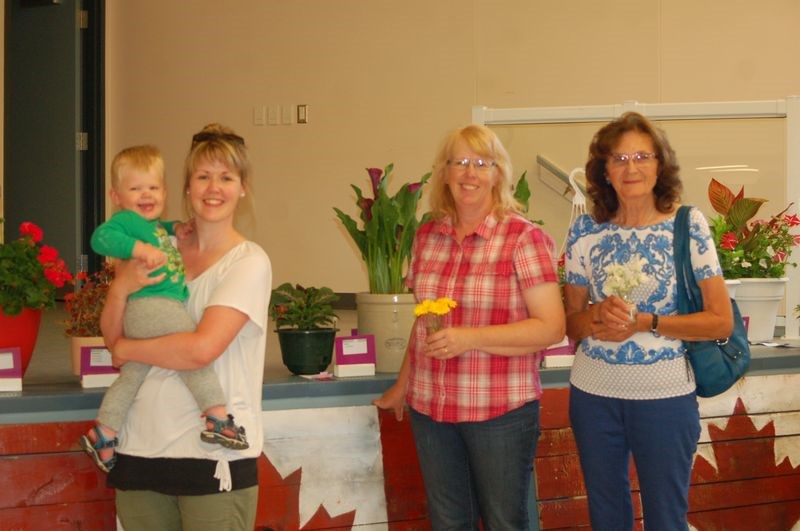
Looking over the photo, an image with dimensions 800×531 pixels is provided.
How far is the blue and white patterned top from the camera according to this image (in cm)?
225

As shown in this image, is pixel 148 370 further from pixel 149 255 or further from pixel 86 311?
pixel 86 311

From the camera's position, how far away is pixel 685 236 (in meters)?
2.26

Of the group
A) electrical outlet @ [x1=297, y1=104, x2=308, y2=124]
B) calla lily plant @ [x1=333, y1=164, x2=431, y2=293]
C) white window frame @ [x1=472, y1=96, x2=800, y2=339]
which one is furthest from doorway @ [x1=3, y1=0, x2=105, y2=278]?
calla lily plant @ [x1=333, y1=164, x2=431, y2=293]

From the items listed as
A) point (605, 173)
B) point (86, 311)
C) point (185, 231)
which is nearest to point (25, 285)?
point (86, 311)

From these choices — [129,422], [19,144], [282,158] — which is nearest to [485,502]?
[129,422]

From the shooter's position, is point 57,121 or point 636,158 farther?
point 57,121

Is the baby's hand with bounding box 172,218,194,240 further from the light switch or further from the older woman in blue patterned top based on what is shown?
the light switch

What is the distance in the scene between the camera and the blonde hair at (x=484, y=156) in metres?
2.27

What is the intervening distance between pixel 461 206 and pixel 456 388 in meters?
0.43

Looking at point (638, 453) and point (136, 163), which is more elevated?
point (136, 163)

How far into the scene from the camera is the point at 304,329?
3027mm

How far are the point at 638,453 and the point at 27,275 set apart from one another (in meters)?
1.75

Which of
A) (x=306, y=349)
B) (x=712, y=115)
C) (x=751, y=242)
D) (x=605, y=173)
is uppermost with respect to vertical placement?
(x=712, y=115)

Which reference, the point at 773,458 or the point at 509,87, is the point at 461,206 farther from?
the point at 509,87
